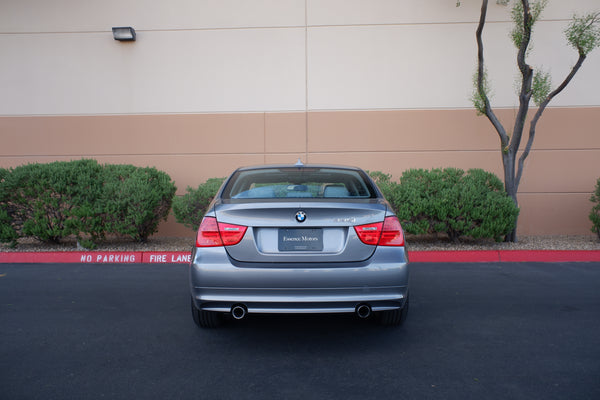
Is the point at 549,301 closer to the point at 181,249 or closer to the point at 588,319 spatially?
the point at 588,319

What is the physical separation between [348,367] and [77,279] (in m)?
4.44

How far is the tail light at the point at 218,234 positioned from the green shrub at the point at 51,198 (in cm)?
501

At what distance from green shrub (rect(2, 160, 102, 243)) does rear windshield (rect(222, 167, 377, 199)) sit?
447cm

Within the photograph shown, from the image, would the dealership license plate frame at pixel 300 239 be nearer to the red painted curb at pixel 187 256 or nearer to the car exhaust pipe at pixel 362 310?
the car exhaust pipe at pixel 362 310

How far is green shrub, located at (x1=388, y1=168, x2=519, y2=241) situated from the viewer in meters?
7.70

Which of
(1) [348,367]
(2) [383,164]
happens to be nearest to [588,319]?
(1) [348,367]

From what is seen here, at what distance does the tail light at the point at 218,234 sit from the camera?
340cm

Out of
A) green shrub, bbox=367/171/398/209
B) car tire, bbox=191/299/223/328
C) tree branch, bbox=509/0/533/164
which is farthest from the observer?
green shrub, bbox=367/171/398/209

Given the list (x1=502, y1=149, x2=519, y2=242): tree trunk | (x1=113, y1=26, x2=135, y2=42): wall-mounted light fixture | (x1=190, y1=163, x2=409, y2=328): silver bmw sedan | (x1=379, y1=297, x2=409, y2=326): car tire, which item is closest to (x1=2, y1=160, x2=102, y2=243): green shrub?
(x1=113, y1=26, x2=135, y2=42): wall-mounted light fixture

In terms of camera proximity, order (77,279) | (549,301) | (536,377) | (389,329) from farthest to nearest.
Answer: (77,279) < (549,301) < (389,329) < (536,377)

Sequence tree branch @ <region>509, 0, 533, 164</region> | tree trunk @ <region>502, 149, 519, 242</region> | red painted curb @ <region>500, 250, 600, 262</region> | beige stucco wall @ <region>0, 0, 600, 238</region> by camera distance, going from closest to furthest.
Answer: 1. red painted curb @ <region>500, 250, 600, 262</region>
2. tree branch @ <region>509, 0, 533, 164</region>
3. tree trunk @ <region>502, 149, 519, 242</region>
4. beige stucco wall @ <region>0, 0, 600, 238</region>

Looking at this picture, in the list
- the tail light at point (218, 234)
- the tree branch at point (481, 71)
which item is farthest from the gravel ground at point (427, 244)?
the tail light at point (218, 234)

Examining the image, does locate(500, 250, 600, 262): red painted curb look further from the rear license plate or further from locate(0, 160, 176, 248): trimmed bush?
locate(0, 160, 176, 248): trimmed bush

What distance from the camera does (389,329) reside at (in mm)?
4047
